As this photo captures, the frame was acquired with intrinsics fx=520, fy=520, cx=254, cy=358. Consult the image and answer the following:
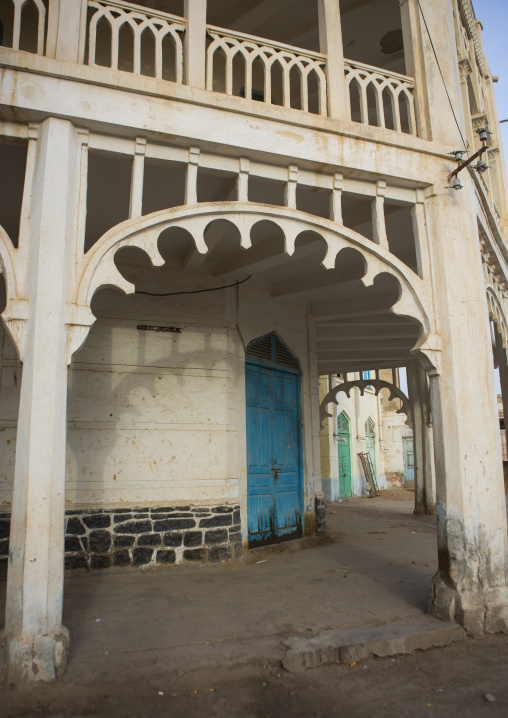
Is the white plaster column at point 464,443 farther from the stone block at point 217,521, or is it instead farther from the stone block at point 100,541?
the stone block at point 100,541

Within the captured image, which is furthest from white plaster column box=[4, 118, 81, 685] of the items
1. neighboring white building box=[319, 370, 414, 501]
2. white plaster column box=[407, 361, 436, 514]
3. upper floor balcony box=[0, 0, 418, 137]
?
neighboring white building box=[319, 370, 414, 501]

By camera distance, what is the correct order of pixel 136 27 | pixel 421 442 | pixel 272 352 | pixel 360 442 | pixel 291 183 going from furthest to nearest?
pixel 360 442 < pixel 421 442 < pixel 272 352 < pixel 291 183 < pixel 136 27

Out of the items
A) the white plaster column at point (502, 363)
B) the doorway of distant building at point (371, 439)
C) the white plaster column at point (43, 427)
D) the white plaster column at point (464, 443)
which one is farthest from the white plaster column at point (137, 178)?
the doorway of distant building at point (371, 439)

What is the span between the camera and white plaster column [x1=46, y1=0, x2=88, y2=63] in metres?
4.26

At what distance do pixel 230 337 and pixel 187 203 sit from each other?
3.03 metres

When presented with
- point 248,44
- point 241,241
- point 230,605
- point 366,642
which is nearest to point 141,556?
point 230,605

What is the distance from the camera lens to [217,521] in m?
6.59

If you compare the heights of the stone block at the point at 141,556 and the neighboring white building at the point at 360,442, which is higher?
the neighboring white building at the point at 360,442

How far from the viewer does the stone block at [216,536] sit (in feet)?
21.3

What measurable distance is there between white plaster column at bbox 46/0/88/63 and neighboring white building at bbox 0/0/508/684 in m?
0.02

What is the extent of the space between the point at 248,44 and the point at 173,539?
5.45 metres

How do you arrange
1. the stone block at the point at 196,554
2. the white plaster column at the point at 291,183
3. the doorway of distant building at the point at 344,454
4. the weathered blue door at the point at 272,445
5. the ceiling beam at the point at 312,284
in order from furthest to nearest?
the doorway of distant building at the point at 344,454 → the ceiling beam at the point at 312,284 → the weathered blue door at the point at 272,445 → the stone block at the point at 196,554 → the white plaster column at the point at 291,183

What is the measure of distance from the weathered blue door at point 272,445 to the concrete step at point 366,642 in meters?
3.13

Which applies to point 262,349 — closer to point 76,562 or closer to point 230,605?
point 76,562
